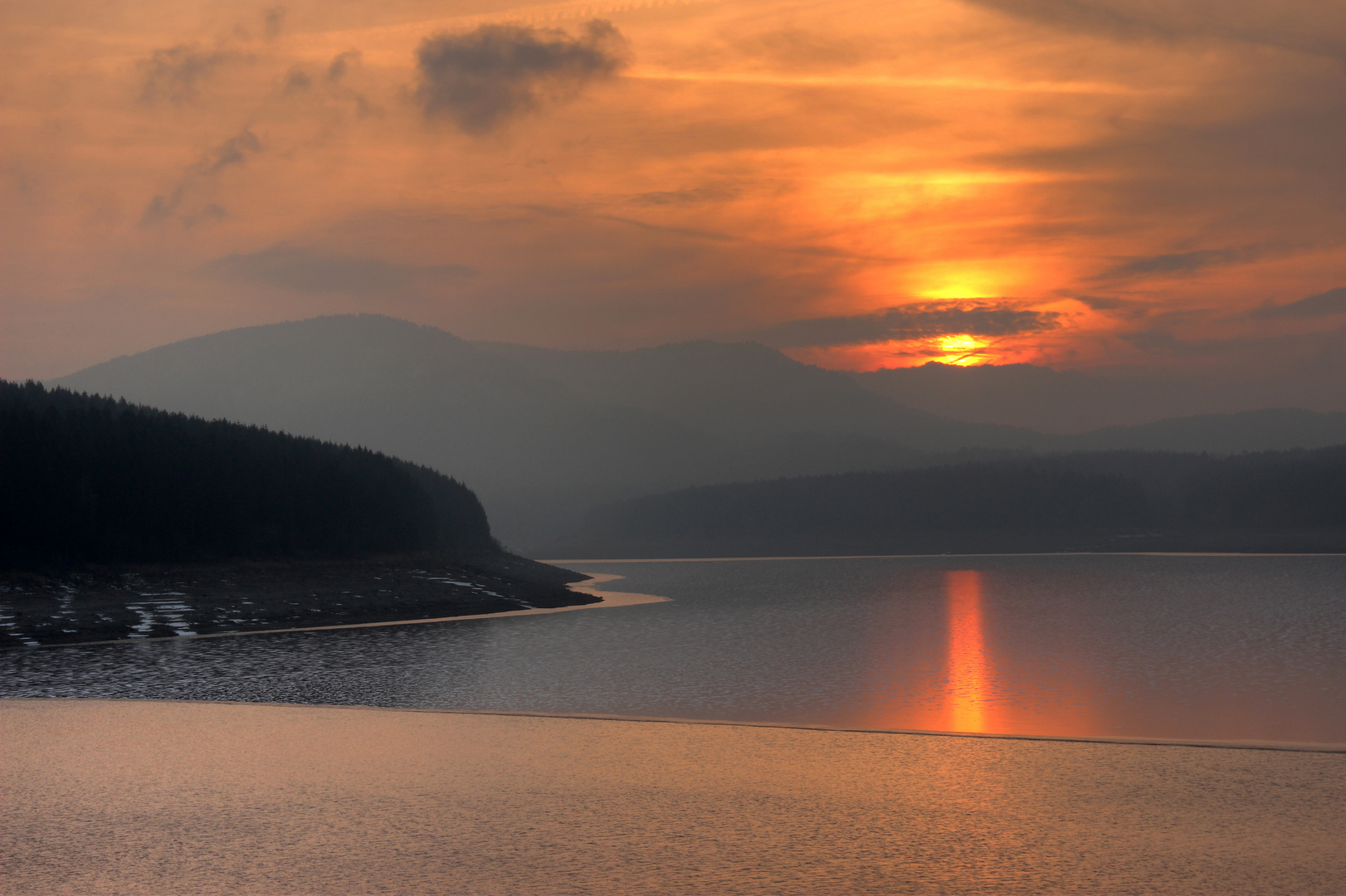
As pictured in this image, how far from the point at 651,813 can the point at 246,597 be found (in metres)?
60.8

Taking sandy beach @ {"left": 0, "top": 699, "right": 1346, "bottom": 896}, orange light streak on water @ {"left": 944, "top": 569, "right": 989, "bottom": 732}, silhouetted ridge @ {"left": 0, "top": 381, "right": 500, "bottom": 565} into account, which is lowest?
sandy beach @ {"left": 0, "top": 699, "right": 1346, "bottom": 896}

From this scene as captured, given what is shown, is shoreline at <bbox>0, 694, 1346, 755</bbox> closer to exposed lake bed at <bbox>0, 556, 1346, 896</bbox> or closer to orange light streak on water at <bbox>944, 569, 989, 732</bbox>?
exposed lake bed at <bbox>0, 556, 1346, 896</bbox>

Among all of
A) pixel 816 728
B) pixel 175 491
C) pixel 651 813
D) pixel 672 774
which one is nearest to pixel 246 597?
pixel 175 491

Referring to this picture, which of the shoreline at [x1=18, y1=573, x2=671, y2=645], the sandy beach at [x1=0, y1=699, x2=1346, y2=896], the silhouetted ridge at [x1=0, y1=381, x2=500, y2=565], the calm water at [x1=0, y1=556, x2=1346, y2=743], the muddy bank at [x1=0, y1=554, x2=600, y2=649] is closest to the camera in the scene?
the sandy beach at [x1=0, y1=699, x2=1346, y2=896]

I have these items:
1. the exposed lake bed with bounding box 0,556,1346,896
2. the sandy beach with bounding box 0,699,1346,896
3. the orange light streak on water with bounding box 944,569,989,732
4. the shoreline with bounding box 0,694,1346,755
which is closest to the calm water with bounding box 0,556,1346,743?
the orange light streak on water with bounding box 944,569,989,732

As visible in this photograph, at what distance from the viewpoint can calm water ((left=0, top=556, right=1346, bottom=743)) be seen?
29641 millimetres

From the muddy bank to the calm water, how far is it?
6.00m

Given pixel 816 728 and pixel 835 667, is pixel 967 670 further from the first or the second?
pixel 816 728

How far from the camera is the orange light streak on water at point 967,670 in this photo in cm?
2839

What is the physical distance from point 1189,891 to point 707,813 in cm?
624

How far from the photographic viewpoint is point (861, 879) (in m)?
12.8

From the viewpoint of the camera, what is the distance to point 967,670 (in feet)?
134

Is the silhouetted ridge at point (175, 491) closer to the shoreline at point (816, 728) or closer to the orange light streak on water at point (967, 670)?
the shoreline at point (816, 728)

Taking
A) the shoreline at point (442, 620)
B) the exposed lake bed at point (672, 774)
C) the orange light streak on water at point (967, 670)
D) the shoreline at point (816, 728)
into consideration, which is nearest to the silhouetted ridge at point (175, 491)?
the shoreline at point (442, 620)
